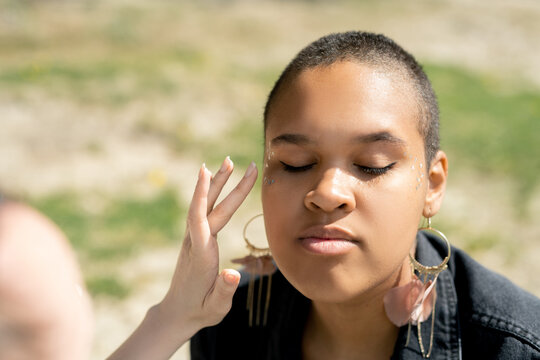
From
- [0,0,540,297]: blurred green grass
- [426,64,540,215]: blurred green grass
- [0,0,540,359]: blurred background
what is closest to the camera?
[0,0,540,359]: blurred background

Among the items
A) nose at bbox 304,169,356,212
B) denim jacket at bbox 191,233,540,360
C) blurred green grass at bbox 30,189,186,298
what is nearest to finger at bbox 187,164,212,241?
nose at bbox 304,169,356,212

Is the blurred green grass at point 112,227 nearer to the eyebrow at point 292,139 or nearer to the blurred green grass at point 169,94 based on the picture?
the blurred green grass at point 169,94

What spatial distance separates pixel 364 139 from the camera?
2.06 meters

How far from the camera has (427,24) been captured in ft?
42.8

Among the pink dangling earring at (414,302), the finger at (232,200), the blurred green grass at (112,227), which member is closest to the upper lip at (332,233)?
the finger at (232,200)

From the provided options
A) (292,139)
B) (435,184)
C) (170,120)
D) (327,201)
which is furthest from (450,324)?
(170,120)

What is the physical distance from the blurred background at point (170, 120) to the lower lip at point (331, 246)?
3.13 feet

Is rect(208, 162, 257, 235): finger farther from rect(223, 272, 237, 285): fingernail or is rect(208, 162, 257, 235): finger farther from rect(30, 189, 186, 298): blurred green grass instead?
rect(30, 189, 186, 298): blurred green grass

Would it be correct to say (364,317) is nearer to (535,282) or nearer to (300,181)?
(300,181)

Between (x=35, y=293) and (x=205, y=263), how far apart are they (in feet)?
3.35

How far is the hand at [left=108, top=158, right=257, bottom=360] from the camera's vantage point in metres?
2.22

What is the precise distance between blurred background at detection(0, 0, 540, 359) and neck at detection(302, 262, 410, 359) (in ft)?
4.59

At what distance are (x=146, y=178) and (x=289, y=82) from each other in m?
4.54

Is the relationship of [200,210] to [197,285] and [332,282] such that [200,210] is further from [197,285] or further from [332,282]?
[332,282]
